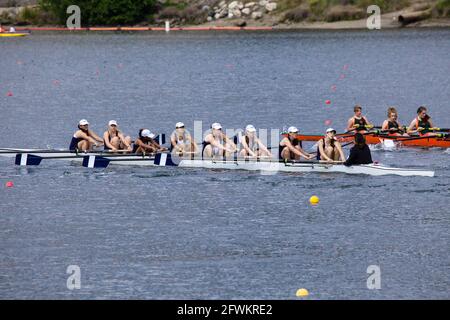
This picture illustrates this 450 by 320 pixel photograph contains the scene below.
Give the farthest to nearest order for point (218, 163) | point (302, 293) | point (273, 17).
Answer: point (273, 17) < point (218, 163) < point (302, 293)

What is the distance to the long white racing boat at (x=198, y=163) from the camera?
1399 inches

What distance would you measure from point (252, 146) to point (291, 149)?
54.0 inches

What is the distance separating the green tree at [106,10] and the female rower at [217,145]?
213 feet

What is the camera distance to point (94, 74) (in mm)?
77000

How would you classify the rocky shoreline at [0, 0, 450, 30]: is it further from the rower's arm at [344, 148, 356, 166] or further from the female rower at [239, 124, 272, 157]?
the rower's arm at [344, 148, 356, 166]

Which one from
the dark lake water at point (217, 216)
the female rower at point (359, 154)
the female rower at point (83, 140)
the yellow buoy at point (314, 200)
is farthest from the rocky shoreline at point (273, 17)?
the yellow buoy at point (314, 200)

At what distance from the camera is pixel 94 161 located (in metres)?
37.0

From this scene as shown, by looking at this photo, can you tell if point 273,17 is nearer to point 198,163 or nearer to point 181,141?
point 181,141

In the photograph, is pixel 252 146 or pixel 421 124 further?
Result: pixel 421 124

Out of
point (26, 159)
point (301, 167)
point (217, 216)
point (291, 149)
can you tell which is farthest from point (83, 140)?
point (217, 216)

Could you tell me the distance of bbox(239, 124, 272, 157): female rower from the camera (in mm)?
36250
